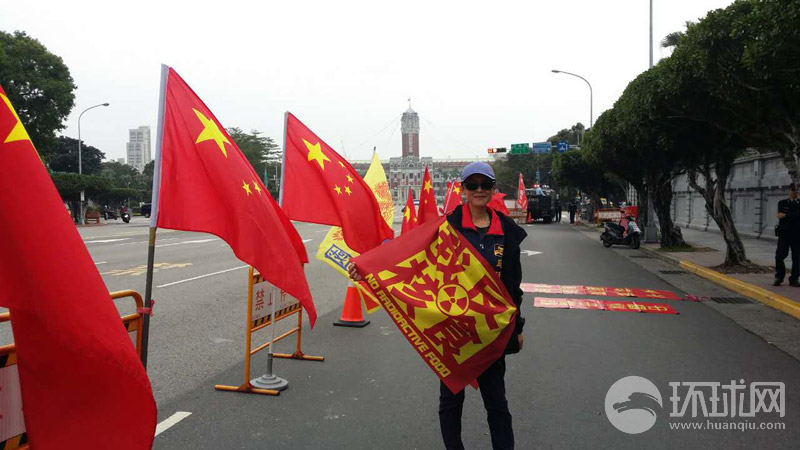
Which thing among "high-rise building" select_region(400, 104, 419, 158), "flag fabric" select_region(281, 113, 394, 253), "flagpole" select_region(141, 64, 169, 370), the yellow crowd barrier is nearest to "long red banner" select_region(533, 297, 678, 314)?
"flag fabric" select_region(281, 113, 394, 253)

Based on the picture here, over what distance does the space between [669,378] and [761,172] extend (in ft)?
75.4

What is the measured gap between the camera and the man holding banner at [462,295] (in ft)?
11.0

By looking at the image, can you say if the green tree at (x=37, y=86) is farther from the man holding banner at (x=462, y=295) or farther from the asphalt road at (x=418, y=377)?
the man holding banner at (x=462, y=295)

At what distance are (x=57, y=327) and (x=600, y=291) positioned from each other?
405 inches

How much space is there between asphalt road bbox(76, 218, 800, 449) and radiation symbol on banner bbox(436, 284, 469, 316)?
1214 mm

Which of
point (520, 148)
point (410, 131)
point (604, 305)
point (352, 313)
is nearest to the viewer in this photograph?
point (352, 313)

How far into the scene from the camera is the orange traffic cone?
801 cm

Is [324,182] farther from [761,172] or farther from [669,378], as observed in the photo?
[761,172]

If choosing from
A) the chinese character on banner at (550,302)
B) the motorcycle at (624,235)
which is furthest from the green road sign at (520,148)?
the chinese character on banner at (550,302)

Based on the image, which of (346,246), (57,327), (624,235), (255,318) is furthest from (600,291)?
(624,235)

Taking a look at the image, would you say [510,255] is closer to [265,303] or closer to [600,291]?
[265,303]

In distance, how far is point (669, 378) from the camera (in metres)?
5.56

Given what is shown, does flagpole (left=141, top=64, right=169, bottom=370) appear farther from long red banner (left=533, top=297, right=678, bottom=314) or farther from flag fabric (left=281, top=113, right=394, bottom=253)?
long red banner (left=533, top=297, right=678, bottom=314)

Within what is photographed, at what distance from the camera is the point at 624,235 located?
21172mm
